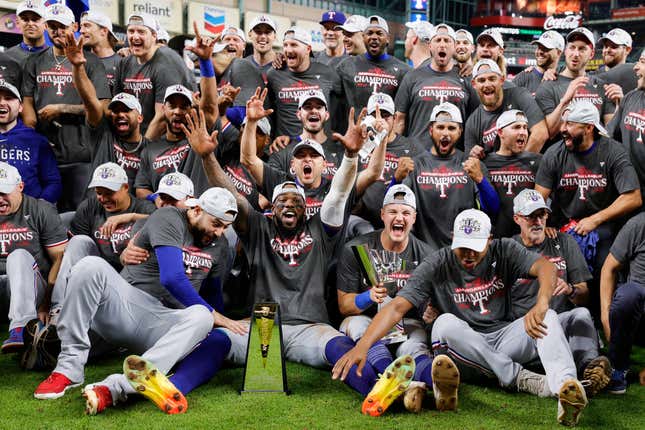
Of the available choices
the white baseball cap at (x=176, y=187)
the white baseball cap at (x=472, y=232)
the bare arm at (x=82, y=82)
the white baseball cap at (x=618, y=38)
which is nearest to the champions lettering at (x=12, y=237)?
the white baseball cap at (x=176, y=187)

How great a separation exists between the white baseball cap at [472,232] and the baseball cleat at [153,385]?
222 cm

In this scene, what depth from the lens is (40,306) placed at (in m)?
6.48

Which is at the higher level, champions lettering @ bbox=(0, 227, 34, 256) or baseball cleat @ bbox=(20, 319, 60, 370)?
champions lettering @ bbox=(0, 227, 34, 256)

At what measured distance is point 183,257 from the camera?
5.92m

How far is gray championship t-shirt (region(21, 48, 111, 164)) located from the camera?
7875mm

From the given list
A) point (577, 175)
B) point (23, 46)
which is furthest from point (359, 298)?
point (23, 46)

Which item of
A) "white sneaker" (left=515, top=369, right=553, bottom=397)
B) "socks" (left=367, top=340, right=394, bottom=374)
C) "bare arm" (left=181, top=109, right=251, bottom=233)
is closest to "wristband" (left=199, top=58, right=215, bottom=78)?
"bare arm" (left=181, top=109, right=251, bottom=233)

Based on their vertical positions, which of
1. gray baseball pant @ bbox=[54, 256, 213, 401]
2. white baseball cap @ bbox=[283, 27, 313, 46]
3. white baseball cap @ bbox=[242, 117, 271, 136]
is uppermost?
white baseball cap @ bbox=[283, 27, 313, 46]

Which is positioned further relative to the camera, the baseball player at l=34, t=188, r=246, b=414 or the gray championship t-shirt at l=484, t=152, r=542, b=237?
the gray championship t-shirt at l=484, t=152, r=542, b=237

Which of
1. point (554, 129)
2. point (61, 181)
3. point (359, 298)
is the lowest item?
point (359, 298)

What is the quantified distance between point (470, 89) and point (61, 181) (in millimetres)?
4393

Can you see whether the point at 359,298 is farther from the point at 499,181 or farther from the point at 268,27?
the point at 268,27

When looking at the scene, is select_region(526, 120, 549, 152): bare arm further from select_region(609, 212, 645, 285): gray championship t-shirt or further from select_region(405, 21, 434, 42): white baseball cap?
select_region(405, 21, 434, 42): white baseball cap

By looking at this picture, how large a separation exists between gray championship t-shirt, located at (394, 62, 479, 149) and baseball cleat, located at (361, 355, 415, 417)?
11.2ft
